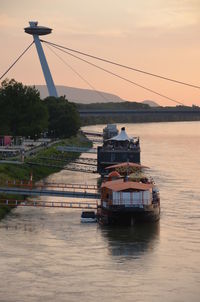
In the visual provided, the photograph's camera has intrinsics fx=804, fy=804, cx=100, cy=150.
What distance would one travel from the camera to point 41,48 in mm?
140875

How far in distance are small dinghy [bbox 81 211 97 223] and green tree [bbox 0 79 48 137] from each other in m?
41.1

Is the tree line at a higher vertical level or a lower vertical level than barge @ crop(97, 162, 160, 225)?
higher

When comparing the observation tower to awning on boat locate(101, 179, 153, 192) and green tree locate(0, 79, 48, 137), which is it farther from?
awning on boat locate(101, 179, 153, 192)

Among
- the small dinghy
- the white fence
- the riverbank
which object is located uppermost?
the riverbank

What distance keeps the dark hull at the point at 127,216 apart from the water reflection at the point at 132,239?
455 mm

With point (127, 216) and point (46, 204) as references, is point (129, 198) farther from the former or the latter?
point (46, 204)

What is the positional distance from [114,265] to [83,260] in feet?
5.35

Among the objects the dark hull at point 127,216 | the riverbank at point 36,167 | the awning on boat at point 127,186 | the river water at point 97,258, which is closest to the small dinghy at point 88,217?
the river water at point 97,258

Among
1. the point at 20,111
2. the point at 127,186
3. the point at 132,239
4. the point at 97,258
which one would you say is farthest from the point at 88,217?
the point at 20,111

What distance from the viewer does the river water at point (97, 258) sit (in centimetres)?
3241

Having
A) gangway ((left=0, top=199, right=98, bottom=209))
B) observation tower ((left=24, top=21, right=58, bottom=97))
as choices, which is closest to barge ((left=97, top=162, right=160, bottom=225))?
gangway ((left=0, top=199, right=98, bottom=209))

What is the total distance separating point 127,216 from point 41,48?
318ft

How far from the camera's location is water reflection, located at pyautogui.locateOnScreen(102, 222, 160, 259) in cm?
4018

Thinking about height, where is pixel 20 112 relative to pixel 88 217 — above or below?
above
